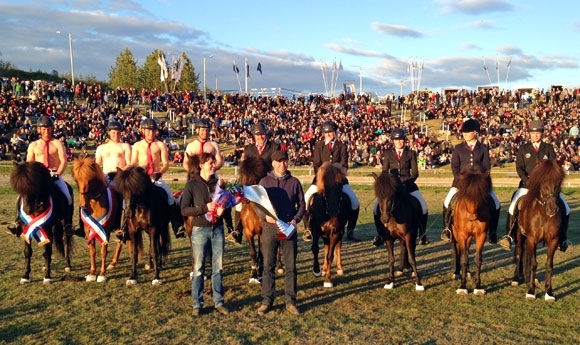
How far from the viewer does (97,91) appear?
43438mm

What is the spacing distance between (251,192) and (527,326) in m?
4.02

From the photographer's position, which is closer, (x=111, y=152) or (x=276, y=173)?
(x=276, y=173)

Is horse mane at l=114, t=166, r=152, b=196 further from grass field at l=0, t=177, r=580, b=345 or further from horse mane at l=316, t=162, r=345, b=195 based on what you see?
horse mane at l=316, t=162, r=345, b=195

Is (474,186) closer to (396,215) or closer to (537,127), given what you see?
(396,215)

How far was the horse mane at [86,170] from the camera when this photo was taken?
8.81 meters

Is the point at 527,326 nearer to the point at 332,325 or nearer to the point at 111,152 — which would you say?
the point at 332,325

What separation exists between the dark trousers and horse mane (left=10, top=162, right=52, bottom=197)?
377cm

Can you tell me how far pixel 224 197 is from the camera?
23.1ft

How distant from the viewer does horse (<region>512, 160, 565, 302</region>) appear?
793 cm

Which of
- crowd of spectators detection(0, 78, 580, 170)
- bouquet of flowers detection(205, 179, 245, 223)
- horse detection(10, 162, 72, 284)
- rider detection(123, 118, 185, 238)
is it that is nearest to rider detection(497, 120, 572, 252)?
bouquet of flowers detection(205, 179, 245, 223)

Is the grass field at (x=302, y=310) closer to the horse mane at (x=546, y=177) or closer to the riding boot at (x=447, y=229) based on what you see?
the riding boot at (x=447, y=229)

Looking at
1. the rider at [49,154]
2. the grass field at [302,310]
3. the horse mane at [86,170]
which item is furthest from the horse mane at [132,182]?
the grass field at [302,310]

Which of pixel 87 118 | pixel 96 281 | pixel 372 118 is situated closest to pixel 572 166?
Answer: pixel 372 118

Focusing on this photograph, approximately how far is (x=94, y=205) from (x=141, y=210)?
923mm
